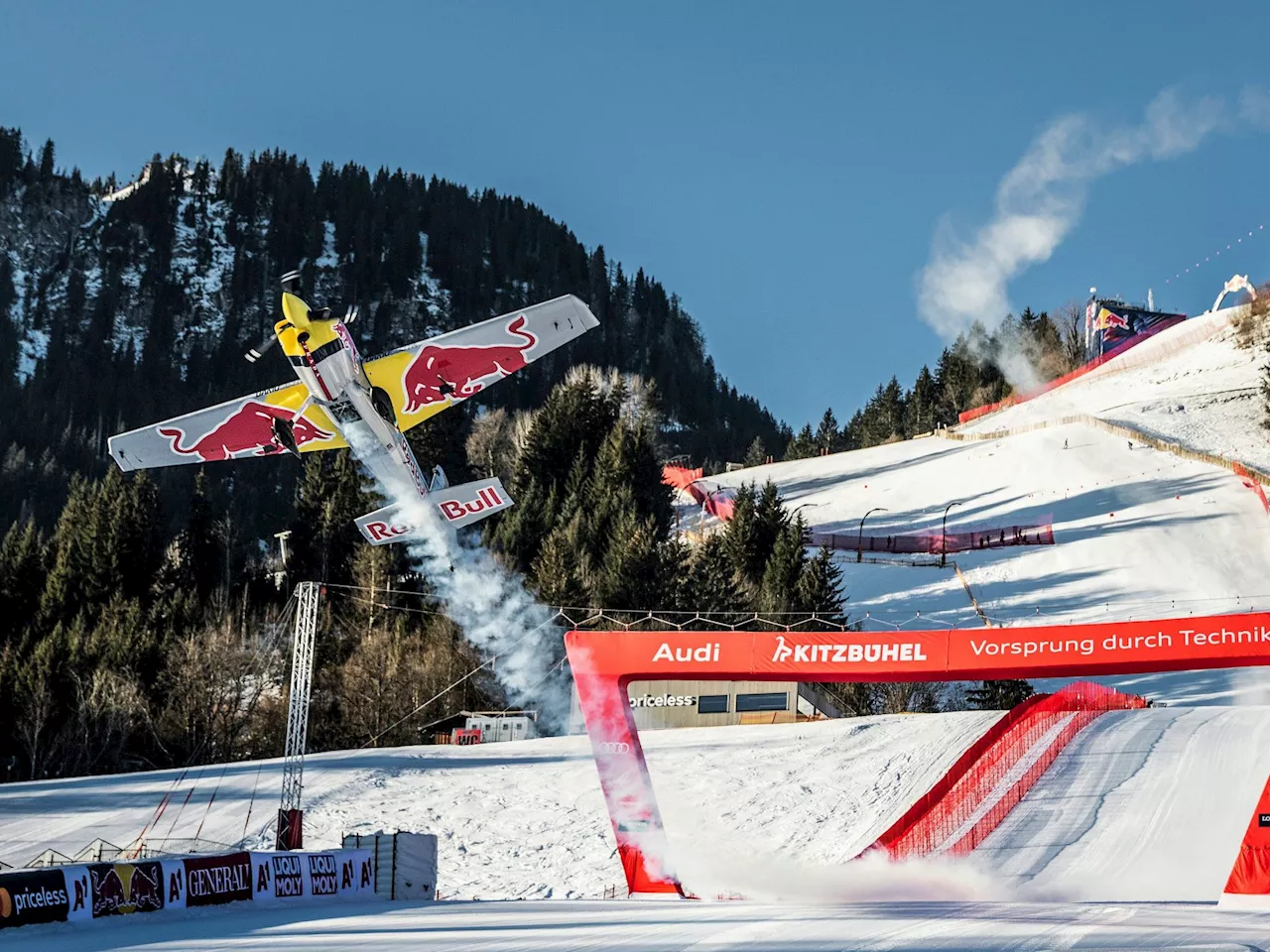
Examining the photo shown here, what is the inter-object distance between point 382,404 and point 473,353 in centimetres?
252

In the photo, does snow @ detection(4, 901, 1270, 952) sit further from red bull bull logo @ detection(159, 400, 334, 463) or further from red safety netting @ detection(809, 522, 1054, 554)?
red safety netting @ detection(809, 522, 1054, 554)

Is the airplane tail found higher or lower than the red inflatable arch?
higher

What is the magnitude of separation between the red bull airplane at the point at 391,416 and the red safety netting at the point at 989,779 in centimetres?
1109

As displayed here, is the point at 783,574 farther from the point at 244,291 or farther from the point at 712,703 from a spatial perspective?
the point at 244,291

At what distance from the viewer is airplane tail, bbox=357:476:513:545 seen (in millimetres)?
28281

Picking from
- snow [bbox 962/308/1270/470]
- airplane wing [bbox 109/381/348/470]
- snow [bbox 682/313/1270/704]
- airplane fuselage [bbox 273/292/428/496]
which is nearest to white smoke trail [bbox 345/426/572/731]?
airplane wing [bbox 109/381/348/470]

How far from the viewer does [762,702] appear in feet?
133

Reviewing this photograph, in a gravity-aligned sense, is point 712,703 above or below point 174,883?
above

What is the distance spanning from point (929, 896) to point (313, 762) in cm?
1994

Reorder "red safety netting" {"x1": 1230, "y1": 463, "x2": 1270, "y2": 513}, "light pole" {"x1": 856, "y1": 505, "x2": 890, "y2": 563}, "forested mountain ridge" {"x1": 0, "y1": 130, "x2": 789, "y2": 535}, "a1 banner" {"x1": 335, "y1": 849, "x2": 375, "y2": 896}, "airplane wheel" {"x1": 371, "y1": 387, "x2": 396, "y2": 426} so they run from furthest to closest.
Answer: "forested mountain ridge" {"x1": 0, "y1": 130, "x2": 789, "y2": 535} → "red safety netting" {"x1": 1230, "y1": 463, "x2": 1270, "y2": 513} → "light pole" {"x1": 856, "y1": 505, "x2": 890, "y2": 563} → "airplane wheel" {"x1": 371, "y1": 387, "x2": 396, "y2": 426} → "a1 banner" {"x1": 335, "y1": 849, "x2": 375, "y2": 896}

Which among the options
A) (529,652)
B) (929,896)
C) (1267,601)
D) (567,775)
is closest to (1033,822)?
(929,896)

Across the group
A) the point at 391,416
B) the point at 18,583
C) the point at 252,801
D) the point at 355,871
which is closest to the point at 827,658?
the point at 355,871

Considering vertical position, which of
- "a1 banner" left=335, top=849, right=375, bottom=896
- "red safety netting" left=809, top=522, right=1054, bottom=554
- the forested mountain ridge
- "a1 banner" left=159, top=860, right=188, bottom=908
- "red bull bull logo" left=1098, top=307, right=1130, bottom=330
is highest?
the forested mountain ridge

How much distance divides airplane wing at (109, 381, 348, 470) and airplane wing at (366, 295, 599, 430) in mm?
→ 1746
